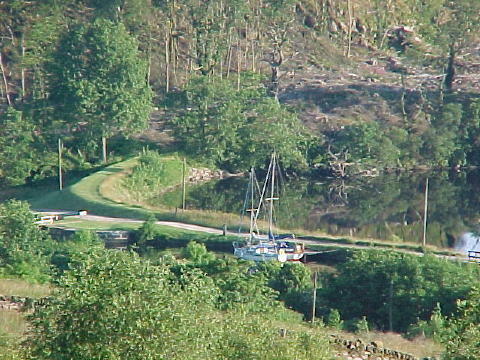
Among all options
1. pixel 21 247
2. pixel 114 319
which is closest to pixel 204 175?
pixel 21 247

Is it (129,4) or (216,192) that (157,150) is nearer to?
(216,192)

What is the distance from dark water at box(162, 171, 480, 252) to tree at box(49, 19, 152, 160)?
20.9 ft

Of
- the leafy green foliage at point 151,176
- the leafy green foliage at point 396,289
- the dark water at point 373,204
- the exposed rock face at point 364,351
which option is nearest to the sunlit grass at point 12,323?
the exposed rock face at point 364,351

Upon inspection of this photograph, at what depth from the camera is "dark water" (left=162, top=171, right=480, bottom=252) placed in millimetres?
55438

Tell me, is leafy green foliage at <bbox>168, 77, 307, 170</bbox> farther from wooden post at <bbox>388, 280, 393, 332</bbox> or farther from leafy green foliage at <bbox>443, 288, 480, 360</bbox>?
leafy green foliage at <bbox>443, 288, 480, 360</bbox>

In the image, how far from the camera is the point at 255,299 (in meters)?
30.8

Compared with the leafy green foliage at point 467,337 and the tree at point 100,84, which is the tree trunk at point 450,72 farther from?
the leafy green foliage at point 467,337

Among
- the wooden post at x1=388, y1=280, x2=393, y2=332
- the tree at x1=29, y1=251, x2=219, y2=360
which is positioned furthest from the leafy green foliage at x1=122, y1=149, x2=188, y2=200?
the tree at x1=29, y1=251, x2=219, y2=360

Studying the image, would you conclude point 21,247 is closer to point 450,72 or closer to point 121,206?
point 121,206

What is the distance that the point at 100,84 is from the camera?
6588cm

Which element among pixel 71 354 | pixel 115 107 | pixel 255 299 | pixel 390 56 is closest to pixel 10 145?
pixel 115 107

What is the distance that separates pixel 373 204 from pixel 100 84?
61.7ft

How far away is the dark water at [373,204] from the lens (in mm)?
55438

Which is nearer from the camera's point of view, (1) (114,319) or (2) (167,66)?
(1) (114,319)
